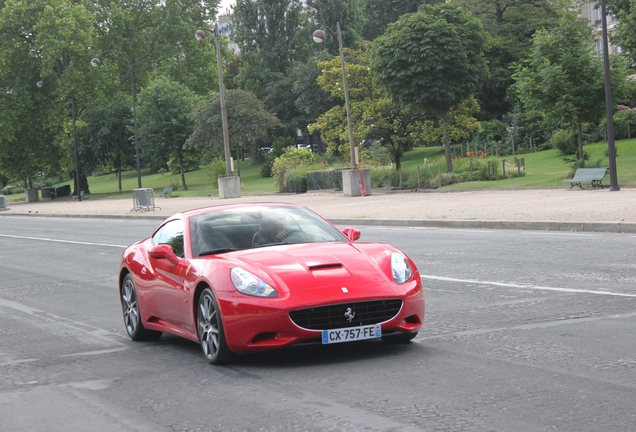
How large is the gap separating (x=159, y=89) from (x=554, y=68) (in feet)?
139

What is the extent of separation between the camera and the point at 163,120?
→ 75.8m

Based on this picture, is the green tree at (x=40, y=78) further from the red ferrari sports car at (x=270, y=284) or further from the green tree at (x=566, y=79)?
the red ferrari sports car at (x=270, y=284)

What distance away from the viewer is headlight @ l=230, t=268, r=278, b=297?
7566 millimetres

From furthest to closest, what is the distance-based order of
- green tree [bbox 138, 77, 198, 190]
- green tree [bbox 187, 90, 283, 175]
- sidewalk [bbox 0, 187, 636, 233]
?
green tree [bbox 138, 77, 198, 190] → green tree [bbox 187, 90, 283, 175] → sidewalk [bbox 0, 187, 636, 233]

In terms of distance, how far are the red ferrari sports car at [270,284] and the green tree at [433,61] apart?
3691 cm

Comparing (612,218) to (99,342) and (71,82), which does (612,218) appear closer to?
(99,342)

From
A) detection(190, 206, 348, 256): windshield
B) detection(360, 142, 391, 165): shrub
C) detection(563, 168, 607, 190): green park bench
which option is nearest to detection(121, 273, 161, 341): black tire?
detection(190, 206, 348, 256): windshield

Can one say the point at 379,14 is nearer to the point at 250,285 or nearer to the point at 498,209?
the point at 498,209

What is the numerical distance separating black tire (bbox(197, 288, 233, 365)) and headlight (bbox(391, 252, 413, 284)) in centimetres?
144

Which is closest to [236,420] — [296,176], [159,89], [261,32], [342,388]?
[342,388]

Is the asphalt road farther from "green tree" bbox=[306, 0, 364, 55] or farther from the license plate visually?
"green tree" bbox=[306, 0, 364, 55]

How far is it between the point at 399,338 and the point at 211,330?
1606mm

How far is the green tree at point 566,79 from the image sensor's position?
130 feet

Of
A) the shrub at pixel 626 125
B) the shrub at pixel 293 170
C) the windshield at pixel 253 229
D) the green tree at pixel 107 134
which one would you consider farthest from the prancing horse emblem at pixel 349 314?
the green tree at pixel 107 134
